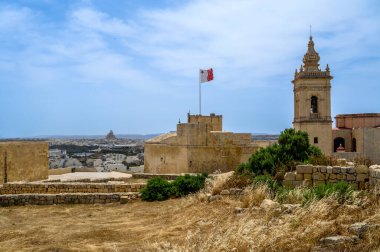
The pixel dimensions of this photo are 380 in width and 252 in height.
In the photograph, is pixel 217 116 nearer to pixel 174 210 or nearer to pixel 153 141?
pixel 153 141

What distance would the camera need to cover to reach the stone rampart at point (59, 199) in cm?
1315

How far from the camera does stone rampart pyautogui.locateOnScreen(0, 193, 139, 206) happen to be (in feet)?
43.1

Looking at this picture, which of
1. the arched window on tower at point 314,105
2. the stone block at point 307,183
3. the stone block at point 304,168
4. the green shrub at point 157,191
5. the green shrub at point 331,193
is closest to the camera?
the green shrub at point 331,193

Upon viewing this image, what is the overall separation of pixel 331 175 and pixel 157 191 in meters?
5.34

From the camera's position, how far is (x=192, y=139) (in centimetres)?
2047

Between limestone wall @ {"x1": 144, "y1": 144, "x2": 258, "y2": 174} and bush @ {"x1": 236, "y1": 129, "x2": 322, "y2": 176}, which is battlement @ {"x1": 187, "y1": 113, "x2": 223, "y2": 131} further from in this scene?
bush @ {"x1": 236, "y1": 129, "x2": 322, "y2": 176}

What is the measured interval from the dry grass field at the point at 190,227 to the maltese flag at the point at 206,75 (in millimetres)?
14204

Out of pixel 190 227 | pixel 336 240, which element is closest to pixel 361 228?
pixel 336 240

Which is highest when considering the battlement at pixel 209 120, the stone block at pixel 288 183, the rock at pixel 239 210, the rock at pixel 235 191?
the battlement at pixel 209 120

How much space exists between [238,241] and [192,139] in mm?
14534

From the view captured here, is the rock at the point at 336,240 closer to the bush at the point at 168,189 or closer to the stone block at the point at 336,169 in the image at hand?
the stone block at the point at 336,169

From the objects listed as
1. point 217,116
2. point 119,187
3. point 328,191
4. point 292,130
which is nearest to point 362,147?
point 217,116

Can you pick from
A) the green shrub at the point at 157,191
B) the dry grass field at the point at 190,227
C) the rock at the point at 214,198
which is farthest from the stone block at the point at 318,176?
the green shrub at the point at 157,191

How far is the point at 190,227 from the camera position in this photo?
27.2ft
